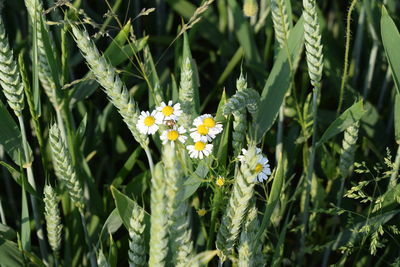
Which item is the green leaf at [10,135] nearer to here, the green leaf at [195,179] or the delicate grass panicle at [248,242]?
the green leaf at [195,179]

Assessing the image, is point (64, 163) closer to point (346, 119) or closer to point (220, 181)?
point (220, 181)

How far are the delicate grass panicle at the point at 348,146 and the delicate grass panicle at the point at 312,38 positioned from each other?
125 millimetres

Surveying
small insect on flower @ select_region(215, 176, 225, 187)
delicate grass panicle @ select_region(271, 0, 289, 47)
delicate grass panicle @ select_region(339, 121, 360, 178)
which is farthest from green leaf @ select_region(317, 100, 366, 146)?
small insect on flower @ select_region(215, 176, 225, 187)

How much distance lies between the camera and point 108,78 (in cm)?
92

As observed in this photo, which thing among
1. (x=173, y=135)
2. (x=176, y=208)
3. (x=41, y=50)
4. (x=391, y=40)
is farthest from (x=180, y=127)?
(x=391, y=40)

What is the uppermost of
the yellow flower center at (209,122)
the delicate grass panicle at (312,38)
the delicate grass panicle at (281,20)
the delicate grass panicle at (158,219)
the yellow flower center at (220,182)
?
the delicate grass panicle at (281,20)

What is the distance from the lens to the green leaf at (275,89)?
1.13 meters

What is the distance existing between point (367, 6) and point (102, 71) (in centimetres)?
77

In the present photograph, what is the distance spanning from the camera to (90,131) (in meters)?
1.47

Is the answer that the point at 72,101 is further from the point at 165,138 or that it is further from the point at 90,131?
the point at 165,138

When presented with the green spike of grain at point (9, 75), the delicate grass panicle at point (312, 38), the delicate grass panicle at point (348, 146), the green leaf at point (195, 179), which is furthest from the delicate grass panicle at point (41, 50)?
the delicate grass panicle at point (348, 146)

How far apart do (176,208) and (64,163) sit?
1.23 feet

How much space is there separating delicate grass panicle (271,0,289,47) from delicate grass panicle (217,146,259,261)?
412 millimetres

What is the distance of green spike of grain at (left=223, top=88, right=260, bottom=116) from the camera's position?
2.88 ft
